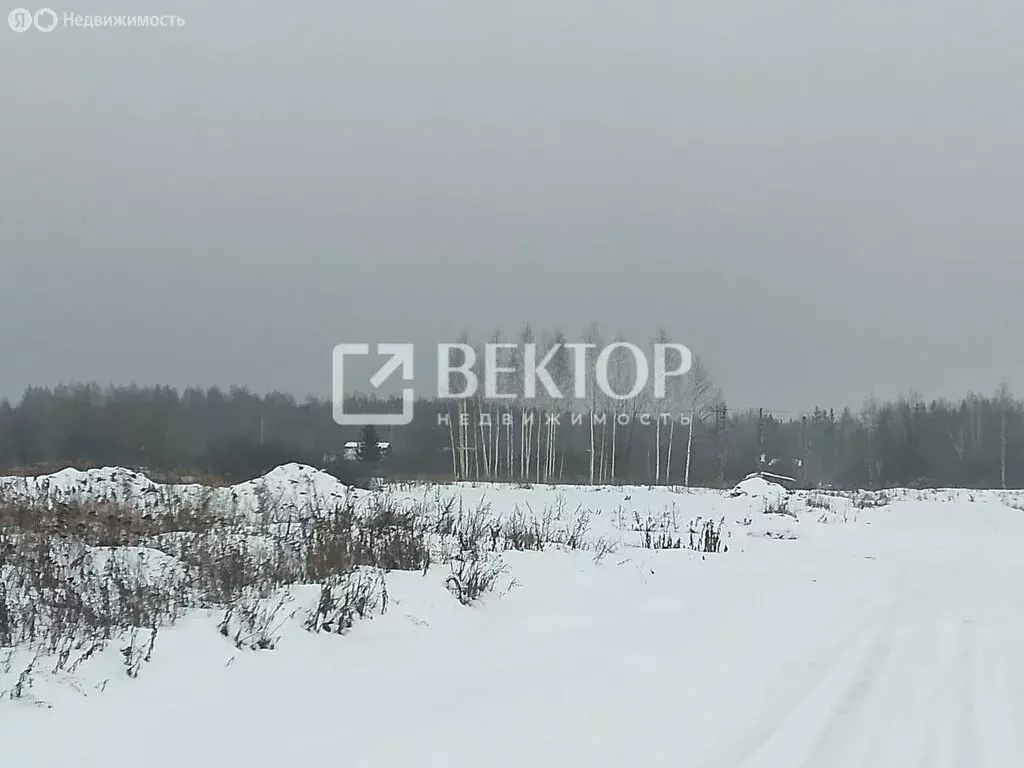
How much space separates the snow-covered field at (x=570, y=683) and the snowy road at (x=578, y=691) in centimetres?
2

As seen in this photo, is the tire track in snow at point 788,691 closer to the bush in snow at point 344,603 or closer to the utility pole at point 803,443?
the bush in snow at point 344,603

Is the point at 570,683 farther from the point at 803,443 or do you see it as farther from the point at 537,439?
the point at 803,443

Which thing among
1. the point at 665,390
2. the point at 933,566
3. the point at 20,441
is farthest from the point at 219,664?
the point at 665,390

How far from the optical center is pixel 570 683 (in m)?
5.33

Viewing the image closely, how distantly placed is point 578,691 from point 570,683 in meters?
0.18

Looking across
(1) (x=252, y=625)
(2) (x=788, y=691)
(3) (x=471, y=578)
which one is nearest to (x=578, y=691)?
(2) (x=788, y=691)

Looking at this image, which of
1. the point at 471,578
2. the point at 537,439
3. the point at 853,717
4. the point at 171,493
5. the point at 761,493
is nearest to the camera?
the point at 853,717

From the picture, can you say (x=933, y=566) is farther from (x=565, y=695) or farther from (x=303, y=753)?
(x=303, y=753)

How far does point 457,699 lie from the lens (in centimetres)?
487

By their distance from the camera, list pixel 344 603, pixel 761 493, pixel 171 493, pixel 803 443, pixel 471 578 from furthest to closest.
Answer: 1. pixel 803 443
2. pixel 761 493
3. pixel 171 493
4. pixel 471 578
5. pixel 344 603

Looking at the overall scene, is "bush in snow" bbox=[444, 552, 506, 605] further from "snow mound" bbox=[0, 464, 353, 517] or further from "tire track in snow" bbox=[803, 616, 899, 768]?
"tire track in snow" bbox=[803, 616, 899, 768]

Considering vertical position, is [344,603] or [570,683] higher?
[344,603]

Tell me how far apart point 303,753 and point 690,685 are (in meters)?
2.63

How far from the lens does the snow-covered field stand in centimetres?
397
